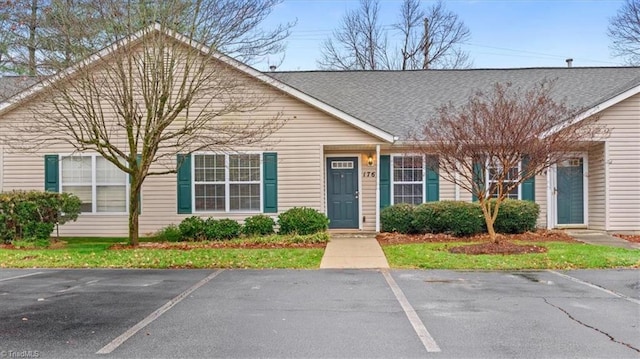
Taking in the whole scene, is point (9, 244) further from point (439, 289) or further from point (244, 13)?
point (439, 289)

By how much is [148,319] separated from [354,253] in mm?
5518

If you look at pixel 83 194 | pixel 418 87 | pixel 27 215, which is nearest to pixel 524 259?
pixel 418 87

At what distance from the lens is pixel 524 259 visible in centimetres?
908

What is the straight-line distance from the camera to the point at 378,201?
1338 centimetres

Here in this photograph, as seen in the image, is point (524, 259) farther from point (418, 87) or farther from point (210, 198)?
point (418, 87)

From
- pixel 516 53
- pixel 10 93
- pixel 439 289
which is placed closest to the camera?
pixel 439 289

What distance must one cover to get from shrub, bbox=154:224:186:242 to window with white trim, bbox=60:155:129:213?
3.99ft

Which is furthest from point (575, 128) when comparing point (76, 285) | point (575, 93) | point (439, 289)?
point (76, 285)

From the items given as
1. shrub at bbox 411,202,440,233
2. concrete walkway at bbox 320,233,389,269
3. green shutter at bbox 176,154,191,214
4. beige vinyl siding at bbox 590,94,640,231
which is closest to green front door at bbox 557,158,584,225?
beige vinyl siding at bbox 590,94,640,231

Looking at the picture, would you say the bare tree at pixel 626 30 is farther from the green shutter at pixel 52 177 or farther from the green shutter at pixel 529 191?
the green shutter at pixel 52 177

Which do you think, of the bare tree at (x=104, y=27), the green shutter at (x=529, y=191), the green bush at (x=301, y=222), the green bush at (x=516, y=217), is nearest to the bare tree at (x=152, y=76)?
the bare tree at (x=104, y=27)

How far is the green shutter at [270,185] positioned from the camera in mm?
13148

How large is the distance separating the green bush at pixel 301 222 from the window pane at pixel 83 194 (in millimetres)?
5483

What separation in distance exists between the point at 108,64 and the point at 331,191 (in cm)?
679
